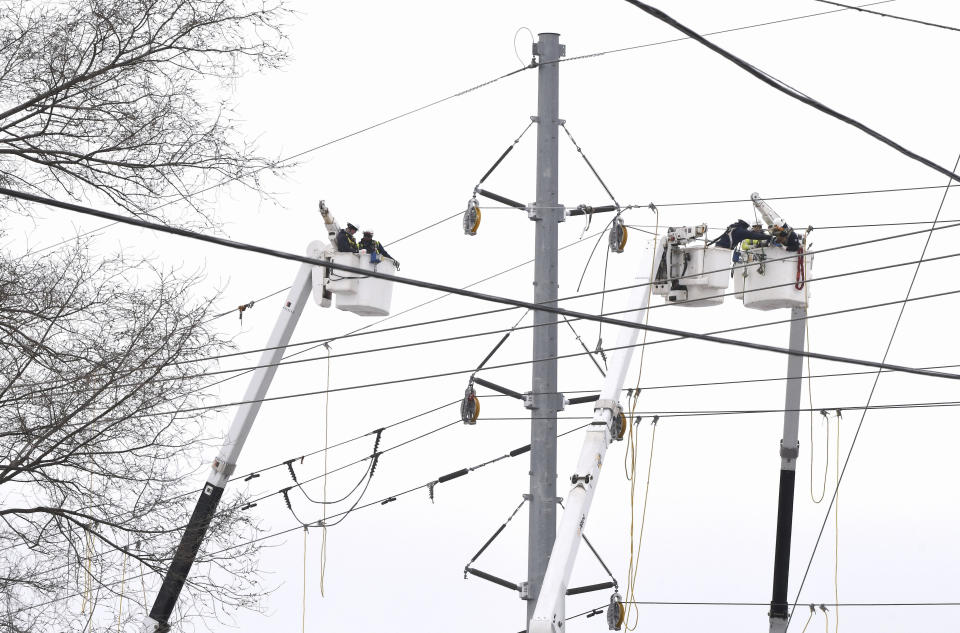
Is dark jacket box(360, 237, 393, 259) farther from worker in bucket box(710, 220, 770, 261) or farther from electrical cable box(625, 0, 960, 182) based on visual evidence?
electrical cable box(625, 0, 960, 182)

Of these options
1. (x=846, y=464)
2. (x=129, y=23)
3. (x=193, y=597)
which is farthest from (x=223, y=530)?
(x=846, y=464)


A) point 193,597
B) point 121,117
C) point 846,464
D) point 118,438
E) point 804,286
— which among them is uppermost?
point 804,286

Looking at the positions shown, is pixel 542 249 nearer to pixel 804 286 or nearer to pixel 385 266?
pixel 385 266

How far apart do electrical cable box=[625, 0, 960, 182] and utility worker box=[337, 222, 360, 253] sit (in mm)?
7648

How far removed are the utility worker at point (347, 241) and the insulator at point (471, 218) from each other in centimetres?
124

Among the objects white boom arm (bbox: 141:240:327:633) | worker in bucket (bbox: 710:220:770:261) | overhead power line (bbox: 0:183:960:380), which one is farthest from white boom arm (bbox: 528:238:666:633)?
overhead power line (bbox: 0:183:960:380)

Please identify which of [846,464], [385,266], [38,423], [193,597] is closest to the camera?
[38,423]

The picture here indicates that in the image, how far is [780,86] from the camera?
372 inches

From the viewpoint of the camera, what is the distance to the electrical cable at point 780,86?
8.76 m

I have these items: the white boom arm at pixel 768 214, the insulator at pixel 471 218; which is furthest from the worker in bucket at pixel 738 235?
the insulator at pixel 471 218

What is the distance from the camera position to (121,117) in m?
13.0

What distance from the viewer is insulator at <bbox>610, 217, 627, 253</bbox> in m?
17.1

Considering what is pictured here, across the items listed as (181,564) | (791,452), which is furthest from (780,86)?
(791,452)

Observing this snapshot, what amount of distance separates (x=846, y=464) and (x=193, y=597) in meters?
6.68
